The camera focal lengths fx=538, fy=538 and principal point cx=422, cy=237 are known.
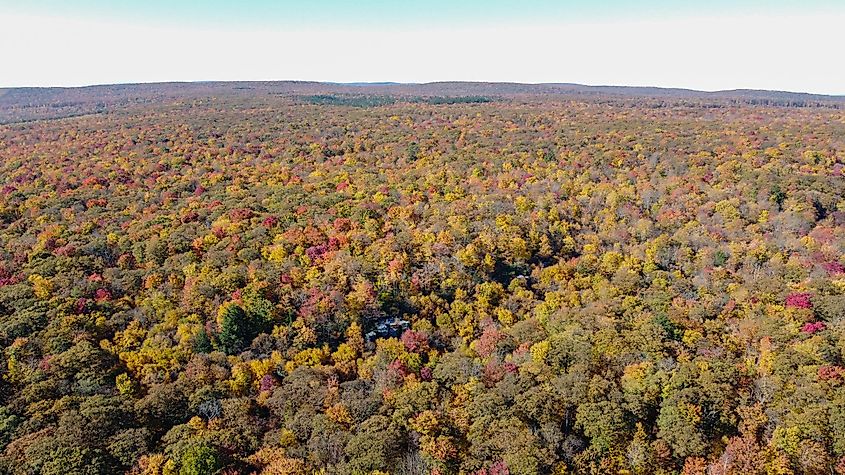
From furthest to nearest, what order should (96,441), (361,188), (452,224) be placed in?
(361,188) → (452,224) → (96,441)

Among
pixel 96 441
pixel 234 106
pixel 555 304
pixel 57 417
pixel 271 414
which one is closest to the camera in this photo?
pixel 96 441

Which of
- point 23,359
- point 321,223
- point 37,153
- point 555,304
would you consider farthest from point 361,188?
point 37,153

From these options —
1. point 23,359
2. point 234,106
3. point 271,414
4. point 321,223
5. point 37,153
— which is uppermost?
point 234,106

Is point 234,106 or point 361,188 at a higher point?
point 234,106

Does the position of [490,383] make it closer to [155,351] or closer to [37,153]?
[155,351]

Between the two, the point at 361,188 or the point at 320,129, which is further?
the point at 320,129

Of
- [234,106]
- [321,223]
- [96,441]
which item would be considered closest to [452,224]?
[321,223]

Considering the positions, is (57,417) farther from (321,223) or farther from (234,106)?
(234,106)
